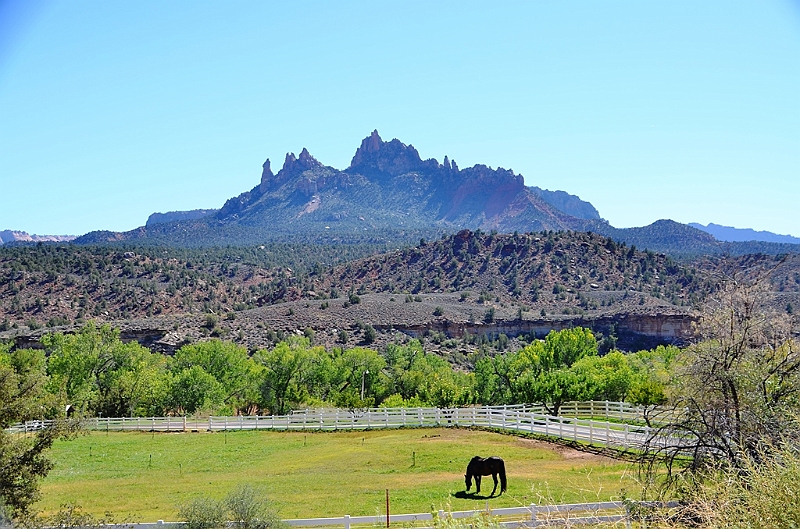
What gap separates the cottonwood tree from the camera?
12.5 metres

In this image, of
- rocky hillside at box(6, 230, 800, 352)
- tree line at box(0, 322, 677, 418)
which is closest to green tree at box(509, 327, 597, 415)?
tree line at box(0, 322, 677, 418)

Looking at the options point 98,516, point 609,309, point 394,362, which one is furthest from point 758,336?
point 609,309

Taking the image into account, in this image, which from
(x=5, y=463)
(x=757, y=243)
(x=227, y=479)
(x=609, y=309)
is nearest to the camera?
(x=5, y=463)

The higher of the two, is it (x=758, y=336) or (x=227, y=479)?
(x=758, y=336)

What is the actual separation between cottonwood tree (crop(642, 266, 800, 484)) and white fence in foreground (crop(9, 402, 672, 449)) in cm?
1530

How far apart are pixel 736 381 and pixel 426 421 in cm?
2655

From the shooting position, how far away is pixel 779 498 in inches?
320

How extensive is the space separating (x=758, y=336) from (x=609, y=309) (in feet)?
309

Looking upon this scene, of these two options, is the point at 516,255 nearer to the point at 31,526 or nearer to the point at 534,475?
the point at 534,475

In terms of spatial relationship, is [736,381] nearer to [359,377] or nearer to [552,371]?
[552,371]

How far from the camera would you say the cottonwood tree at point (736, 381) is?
1246 centimetres

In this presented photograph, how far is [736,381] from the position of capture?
1341cm

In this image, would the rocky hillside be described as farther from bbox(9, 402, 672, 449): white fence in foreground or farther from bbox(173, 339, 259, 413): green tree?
bbox(9, 402, 672, 449): white fence in foreground

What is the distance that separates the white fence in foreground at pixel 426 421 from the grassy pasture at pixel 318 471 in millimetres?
1353
